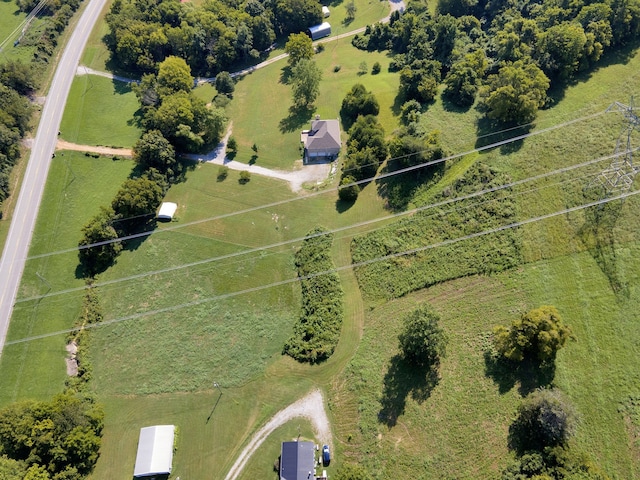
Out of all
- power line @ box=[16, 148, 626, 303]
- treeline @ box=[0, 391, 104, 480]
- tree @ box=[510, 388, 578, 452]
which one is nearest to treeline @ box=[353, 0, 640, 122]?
power line @ box=[16, 148, 626, 303]

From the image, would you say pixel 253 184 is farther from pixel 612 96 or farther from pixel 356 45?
pixel 612 96

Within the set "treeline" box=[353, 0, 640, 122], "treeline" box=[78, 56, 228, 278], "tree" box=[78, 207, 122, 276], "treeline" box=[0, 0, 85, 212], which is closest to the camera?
"tree" box=[78, 207, 122, 276]

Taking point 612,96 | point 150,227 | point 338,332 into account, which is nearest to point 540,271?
point 338,332

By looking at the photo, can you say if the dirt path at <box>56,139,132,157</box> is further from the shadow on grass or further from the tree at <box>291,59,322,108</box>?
the shadow on grass

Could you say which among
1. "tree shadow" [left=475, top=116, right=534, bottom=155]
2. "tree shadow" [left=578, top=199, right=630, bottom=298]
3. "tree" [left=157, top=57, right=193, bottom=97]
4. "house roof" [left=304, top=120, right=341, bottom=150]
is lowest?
"tree shadow" [left=578, top=199, right=630, bottom=298]

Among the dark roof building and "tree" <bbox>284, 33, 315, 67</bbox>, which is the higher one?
"tree" <bbox>284, 33, 315, 67</bbox>

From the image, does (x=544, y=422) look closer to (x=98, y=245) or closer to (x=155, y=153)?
(x=98, y=245)

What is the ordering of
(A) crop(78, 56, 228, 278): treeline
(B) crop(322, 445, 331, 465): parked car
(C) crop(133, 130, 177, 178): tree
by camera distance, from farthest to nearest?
(C) crop(133, 130, 177, 178): tree → (A) crop(78, 56, 228, 278): treeline → (B) crop(322, 445, 331, 465): parked car

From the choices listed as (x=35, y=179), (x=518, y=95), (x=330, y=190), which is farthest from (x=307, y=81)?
(x=35, y=179)
